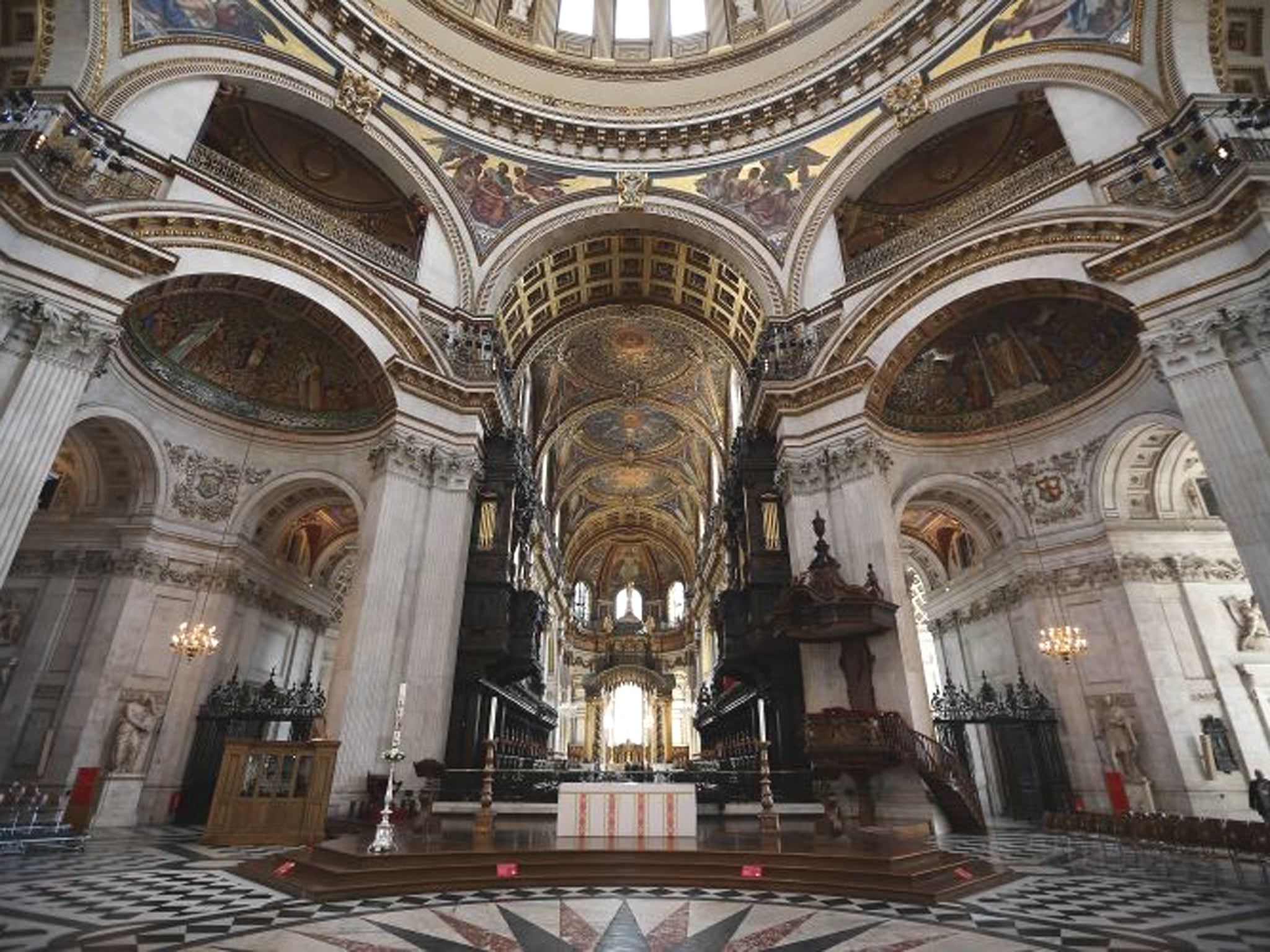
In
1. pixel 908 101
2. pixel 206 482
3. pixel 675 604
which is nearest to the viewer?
pixel 206 482

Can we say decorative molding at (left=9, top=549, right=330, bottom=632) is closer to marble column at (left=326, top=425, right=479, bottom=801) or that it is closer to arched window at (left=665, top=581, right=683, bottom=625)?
marble column at (left=326, top=425, right=479, bottom=801)

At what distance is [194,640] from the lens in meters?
11.3

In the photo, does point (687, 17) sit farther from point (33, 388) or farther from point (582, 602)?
point (582, 602)

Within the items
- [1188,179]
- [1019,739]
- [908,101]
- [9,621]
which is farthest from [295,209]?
[1019,739]

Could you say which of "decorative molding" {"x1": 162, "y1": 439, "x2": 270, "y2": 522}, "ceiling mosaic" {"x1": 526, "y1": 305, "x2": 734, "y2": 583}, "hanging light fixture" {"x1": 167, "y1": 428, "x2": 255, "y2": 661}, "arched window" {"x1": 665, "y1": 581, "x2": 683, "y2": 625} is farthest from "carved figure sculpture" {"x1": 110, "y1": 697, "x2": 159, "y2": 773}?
"arched window" {"x1": 665, "y1": 581, "x2": 683, "y2": 625}

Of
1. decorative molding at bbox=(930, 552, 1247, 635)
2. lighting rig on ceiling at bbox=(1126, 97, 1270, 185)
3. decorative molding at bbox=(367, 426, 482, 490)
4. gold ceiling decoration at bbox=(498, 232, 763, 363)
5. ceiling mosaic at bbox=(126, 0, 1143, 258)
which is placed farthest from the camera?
gold ceiling decoration at bbox=(498, 232, 763, 363)

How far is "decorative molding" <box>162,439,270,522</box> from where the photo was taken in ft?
43.1

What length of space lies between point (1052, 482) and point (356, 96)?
1808 cm

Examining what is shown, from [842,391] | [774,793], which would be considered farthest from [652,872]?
[842,391]

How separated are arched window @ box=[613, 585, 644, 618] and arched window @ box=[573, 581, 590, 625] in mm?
1995

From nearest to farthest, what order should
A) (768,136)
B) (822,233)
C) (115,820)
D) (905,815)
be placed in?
(905,815), (115,820), (822,233), (768,136)

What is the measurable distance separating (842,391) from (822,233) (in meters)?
5.04

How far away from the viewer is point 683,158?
17.4 meters

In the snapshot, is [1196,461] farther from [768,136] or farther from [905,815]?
[768,136]
